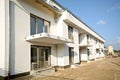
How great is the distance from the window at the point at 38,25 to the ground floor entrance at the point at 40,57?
4.75ft

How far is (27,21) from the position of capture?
10.4 metres

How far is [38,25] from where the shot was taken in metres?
12.2

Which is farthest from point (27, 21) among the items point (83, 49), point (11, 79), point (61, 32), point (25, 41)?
point (83, 49)

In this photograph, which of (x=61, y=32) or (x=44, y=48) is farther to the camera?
(x=61, y=32)

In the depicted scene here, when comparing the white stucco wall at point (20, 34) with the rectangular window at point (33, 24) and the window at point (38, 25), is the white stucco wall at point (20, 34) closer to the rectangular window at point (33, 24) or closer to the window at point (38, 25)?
the rectangular window at point (33, 24)

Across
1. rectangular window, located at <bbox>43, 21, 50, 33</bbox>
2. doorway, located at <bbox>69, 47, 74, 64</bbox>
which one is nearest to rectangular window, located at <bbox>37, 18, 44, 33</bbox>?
rectangular window, located at <bbox>43, 21, 50, 33</bbox>

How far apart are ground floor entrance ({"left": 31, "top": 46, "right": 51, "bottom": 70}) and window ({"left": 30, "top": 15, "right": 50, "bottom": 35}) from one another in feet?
4.75

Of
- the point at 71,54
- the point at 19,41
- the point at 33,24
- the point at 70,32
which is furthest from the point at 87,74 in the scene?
the point at 70,32

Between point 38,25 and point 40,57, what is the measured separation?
9.28 feet

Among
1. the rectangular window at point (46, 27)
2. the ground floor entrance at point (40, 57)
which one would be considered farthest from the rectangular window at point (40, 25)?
the ground floor entrance at point (40, 57)

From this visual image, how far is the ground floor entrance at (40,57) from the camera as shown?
11052mm

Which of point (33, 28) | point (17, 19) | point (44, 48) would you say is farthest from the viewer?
point (44, 48)

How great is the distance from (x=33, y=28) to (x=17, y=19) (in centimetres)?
220

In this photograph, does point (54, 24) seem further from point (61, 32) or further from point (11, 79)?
point (11, 79)
